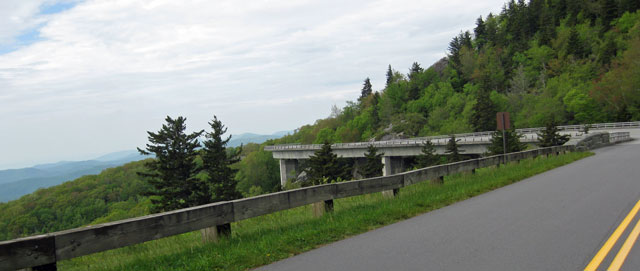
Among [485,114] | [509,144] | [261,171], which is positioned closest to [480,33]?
[485,114]

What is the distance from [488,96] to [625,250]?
316ft

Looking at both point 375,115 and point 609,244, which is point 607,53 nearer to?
point 375,115

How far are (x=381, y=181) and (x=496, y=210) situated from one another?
2.52 meters

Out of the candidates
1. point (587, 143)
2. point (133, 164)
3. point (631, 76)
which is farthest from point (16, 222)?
point (631, 76)

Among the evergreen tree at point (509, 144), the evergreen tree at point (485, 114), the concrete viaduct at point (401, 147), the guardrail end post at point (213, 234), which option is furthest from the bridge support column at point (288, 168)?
the guardrail end post at point (213, 234)

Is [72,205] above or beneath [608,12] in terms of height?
beneath

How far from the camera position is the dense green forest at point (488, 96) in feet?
264

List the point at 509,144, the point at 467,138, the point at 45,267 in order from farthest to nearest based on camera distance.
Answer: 1. the point at 467,138
2. the point at 509,144
3. the point at 45,267

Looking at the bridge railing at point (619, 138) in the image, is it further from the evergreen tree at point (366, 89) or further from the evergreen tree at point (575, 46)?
the evergreen tree at point (366, 89)

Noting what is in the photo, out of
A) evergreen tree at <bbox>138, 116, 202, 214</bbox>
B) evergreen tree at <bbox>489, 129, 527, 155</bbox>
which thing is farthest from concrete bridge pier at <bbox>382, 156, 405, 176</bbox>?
evergreen tree at <bbox>138, 116, 202, 214</bbox>

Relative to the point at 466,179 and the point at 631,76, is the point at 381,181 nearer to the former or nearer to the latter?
the point at 466,179

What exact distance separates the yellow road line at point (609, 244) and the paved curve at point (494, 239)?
0.22 ft

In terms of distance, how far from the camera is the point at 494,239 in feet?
19.7

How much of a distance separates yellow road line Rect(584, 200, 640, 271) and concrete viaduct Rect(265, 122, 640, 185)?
42.0 m
